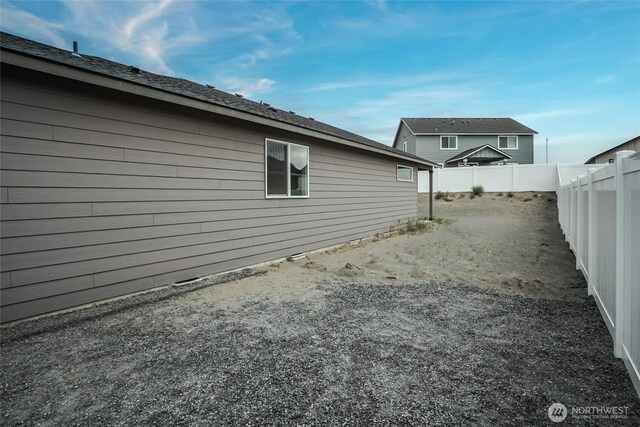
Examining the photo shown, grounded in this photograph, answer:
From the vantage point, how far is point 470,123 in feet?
97.5

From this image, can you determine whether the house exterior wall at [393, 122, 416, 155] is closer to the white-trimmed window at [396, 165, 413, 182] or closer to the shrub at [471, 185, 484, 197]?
the shrub at [471, 185, 484, 197]

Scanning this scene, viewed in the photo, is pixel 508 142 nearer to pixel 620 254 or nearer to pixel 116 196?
pixel 620 254

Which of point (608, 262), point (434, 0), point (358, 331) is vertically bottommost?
point (358, 331)

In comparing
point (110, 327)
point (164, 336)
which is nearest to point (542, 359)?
point (164, 336)

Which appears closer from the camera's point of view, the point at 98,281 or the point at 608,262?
the point at 608,262

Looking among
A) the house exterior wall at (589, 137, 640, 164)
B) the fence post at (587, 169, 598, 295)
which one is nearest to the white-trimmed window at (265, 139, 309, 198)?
the fence post at (587, 169, 598, 295)

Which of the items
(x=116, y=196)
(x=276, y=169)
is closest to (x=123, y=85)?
(x=116, y=196)

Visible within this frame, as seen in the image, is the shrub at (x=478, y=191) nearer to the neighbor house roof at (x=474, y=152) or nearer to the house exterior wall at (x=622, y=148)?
the neighbor house roof at (x=474, y=152)

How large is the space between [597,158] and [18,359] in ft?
116

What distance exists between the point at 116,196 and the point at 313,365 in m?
3.29

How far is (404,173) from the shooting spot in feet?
40.3

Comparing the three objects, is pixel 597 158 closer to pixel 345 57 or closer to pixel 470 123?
pixel 470 123

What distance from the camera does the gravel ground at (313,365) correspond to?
75.1 inches

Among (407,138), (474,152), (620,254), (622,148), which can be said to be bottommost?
A: (620,254)
